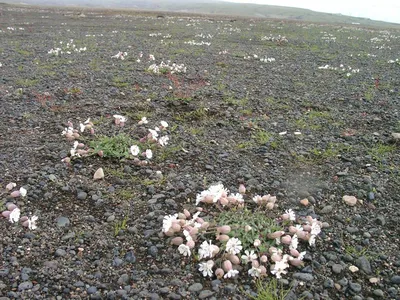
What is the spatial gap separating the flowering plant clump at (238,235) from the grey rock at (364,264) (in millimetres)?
540

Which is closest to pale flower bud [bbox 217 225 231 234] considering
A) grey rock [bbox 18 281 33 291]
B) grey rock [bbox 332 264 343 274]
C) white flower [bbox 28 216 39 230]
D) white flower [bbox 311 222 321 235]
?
white flower [bbox 311 222 321 235]

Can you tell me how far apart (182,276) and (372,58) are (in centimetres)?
2029

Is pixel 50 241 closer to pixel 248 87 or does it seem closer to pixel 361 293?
pixel 361 293

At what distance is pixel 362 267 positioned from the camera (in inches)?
157

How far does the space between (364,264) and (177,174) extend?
3086 mm

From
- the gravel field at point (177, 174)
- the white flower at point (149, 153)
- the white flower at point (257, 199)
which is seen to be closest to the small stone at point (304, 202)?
the gravel field at point (177, 174)

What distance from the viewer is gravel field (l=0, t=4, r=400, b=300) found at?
3775 mm

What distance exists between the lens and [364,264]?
402 cm

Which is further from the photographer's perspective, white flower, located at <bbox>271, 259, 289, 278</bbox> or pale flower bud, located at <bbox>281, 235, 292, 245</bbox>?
pale flower bud, located at <bbox>281, 235, 292, 245</bbox>

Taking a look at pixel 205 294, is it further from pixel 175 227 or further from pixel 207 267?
pixel 175 227

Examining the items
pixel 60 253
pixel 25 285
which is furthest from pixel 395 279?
pixel 25 285

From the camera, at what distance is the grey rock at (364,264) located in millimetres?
3959

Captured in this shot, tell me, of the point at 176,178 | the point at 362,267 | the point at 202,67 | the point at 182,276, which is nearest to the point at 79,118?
the point at 176,178

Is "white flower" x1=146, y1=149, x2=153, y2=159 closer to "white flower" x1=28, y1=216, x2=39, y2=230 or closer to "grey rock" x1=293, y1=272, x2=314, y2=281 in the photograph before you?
"white flower" x1=28, y1=216, x2=39, y2=230
